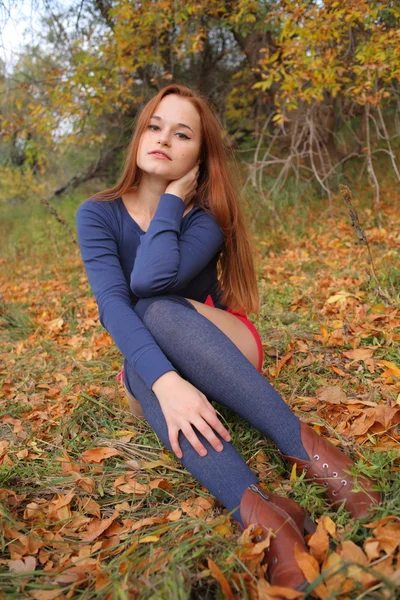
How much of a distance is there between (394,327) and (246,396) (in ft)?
3.77

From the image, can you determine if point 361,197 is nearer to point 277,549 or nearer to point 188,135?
point 188,135

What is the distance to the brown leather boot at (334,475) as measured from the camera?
129 centimetres

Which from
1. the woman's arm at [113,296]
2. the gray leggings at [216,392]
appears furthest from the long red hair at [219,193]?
the gray leggings at [216,392]

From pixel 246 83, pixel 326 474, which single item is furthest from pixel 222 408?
pixel 246 83

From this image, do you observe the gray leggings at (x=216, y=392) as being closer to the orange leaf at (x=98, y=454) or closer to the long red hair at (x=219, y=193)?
the orange leaf at (x=98, y=454)

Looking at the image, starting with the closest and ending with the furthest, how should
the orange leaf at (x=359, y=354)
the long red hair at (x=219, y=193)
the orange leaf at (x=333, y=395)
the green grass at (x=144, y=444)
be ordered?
1. the green grass at (x=144, y=444)
2. the orange leaf at (x=333, y=395)
3. the long red hair at (x=219, y=193)
4. the orange leaf at (x=359, y=354)

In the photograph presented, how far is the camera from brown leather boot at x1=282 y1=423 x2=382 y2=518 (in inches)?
50.6

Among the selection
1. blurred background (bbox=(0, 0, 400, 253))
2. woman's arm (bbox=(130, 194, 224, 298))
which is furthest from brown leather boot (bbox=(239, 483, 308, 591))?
blurred background (bbox=(0, 0, 400, 253))

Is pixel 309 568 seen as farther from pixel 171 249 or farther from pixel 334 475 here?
pixel 171 249

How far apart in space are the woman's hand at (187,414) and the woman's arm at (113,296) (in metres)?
0.07

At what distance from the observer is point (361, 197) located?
574 centimetres

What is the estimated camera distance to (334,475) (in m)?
1.36

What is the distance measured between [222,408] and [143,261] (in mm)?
633

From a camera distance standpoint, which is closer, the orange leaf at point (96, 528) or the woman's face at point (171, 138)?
the orange leaf at point (96, 528)
